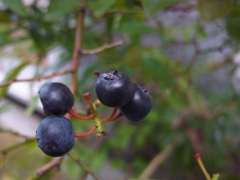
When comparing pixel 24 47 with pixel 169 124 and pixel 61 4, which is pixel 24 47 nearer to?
pixel 169 124

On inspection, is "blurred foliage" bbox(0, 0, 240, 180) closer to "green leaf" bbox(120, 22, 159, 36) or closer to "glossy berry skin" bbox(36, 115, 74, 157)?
"green leaf" bbox(120, 22, 159, 36)

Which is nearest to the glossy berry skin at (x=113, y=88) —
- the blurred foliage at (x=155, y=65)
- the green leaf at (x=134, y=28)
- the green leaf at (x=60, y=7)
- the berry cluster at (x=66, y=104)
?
the berry cluster at (x=66, y=104)

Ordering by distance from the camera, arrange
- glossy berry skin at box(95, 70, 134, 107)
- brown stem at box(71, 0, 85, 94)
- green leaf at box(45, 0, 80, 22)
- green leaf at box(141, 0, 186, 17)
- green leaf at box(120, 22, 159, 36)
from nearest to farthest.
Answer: glossy berry skin at box(95, 70, 134, 107) < green leaf at box(141, 0, 186, 17) < brown stem at box(71, 0, 85, 94) < green leaf at box(45, 0, 80, 22) < green leaf at box(120, 22, 159, 36)

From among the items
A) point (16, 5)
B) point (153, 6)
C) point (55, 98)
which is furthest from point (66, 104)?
point (16, 5)

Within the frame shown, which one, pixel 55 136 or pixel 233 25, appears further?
pixel 233 25

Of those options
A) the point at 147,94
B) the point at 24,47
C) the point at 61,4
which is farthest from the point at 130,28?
the point at 24,47

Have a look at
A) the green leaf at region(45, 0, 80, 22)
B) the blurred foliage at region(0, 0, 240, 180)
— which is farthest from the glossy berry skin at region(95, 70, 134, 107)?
the green leaf at region(45, 0, 80, 22)

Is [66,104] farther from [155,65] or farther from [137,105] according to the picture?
[155,65]
